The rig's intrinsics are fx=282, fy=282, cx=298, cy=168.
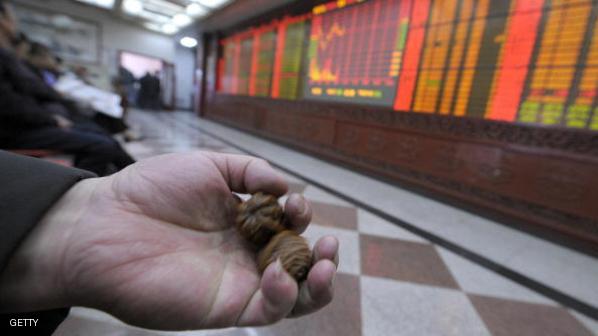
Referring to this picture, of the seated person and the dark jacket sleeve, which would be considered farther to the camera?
the seated person

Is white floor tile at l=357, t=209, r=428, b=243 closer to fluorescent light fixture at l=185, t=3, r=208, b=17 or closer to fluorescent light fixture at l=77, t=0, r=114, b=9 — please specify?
fluorescent light fixture at l=185, t=3, r=208, b=17

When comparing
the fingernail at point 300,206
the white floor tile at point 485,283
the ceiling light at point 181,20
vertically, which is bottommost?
the white floor tile at point 485,283

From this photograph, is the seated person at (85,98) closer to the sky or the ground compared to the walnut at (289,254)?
closer to the sky

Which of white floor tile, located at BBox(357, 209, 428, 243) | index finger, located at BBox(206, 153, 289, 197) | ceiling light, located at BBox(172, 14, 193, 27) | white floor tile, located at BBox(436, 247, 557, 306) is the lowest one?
white floor tile, located at BBox(436, 247, 557, 306)

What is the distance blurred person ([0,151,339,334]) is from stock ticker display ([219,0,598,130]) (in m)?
2.15

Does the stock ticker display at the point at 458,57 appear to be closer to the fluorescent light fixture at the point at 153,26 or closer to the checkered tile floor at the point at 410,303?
the checkered tile floor at the point at 410,303

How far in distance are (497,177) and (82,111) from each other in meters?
3.55

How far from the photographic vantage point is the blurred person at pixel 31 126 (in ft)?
4.37

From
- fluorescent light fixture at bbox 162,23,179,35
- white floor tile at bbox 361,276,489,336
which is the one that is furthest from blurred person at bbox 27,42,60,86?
fluorescent light fixture at bbox 162,23,179,35

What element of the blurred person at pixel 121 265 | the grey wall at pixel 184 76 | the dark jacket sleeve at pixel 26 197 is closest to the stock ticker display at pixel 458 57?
the blurred person at pixel 121 265

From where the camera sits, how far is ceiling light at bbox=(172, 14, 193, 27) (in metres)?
6.47

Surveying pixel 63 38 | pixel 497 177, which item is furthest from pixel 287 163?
pixel 63 38

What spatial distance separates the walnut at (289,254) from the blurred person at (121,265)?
0.03 meters

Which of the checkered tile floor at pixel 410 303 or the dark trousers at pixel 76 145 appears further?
the dark trousers at pixel 76 145
